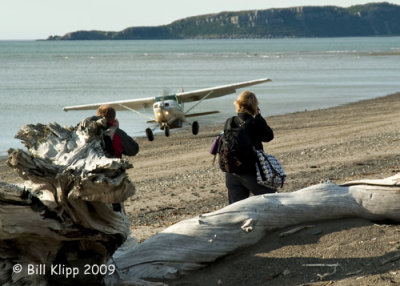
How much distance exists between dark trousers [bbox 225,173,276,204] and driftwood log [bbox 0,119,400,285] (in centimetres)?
49

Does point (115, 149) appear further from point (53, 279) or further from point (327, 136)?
point (327, 136)

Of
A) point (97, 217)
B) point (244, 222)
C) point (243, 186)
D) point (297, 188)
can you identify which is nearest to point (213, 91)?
point (297, 188)

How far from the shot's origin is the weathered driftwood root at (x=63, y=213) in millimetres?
4164

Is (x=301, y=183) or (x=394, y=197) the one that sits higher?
(x=394, y=197)

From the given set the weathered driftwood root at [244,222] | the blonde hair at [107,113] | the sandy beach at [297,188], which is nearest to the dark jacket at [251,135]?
the weathered driftwood root at [244,222]

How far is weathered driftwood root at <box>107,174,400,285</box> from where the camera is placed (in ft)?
17.1

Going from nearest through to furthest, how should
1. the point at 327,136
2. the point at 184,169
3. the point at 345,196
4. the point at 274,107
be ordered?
the point at 345,196 < the point at 184,169 < the point at 327,136 < the point at 274,107

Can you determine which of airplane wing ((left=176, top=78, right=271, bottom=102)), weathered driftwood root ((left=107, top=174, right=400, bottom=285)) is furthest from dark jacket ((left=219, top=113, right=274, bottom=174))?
airplane wing ((left=176, top=78, right=271, bottom=102))

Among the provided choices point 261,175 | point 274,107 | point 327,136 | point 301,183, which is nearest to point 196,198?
point 301,183

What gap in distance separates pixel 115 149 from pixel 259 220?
1528mm

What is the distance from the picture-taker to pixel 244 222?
542 centimetres

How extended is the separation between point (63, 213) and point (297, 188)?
212 inches

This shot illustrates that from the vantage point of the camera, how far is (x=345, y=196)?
5.63m

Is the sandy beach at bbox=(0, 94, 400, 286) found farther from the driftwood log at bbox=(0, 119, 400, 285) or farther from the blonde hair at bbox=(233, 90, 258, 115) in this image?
the blonde hair at bbox=(233, 90, 258, 115)
